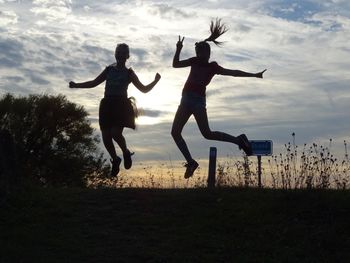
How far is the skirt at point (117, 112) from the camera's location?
11.2 m

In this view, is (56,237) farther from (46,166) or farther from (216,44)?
(46,166)

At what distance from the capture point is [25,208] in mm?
10203

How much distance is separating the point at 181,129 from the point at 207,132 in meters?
0.48

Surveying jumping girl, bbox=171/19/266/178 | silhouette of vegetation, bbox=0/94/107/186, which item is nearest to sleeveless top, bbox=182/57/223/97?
jumping girl, bbox=171/19/266/178

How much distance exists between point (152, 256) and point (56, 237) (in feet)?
5.16

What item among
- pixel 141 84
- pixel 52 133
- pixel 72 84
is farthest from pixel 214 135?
pixel 52 133

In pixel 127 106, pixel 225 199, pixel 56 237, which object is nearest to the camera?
pixel 56 237

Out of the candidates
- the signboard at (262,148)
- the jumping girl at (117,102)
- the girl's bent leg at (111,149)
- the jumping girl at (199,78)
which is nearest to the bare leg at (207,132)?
the jumping girl at (199,78)

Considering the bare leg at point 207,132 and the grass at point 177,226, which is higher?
the bare leg at point 207,132

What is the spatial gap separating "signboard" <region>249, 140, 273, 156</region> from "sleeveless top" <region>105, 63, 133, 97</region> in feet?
12.7

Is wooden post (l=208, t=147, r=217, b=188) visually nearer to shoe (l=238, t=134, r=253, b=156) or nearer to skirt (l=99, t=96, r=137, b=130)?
shoe (l=238, t=134, r=253, b=156)

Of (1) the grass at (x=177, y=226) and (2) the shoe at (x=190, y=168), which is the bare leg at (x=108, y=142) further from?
(2) the shoe at (x=190, y=168)

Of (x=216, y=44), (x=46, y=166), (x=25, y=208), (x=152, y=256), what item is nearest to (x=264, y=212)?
(x=152, y=256)

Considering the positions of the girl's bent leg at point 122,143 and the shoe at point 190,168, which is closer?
the shoe at point 190,168
